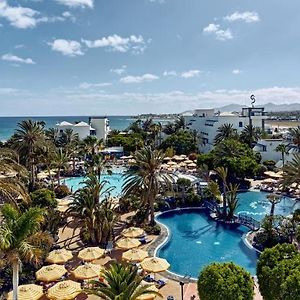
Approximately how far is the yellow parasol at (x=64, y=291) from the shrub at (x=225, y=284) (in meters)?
6.25

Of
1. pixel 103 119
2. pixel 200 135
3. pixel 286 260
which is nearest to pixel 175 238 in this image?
pixel 286 260

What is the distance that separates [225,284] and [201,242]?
14.2 m

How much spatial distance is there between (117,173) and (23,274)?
1448 inches

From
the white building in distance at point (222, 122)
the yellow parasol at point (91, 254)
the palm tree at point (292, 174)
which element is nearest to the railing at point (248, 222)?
the palm tree at point (292, 174)

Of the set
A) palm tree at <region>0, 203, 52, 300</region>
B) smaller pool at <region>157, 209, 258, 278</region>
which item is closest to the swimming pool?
smaller pool at <region>157, 209, 258, 278</region>

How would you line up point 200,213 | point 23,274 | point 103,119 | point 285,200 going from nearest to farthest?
point 23,274 < point 200,213 < point 285,200 < point 103,119

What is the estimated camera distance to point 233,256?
25.8 m

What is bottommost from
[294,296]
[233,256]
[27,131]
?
[233,256]

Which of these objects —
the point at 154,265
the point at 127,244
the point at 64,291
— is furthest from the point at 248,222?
the point at 64,291

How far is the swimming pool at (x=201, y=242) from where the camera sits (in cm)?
2473

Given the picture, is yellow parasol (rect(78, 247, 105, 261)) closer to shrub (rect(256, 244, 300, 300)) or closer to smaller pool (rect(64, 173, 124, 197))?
shrub (rect(256, 244, 300, 300))

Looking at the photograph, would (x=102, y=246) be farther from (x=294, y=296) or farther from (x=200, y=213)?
(x=294, y=296)

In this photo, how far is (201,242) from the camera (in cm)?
2866

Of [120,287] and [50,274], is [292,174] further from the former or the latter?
[120,287]
